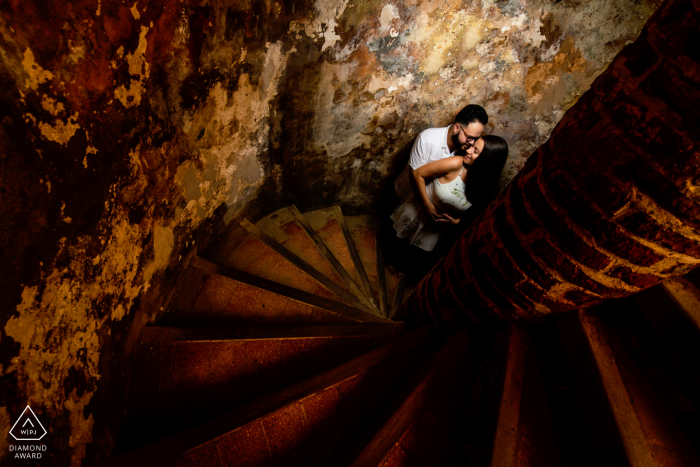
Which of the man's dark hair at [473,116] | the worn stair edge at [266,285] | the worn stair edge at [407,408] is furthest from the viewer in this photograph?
the man's dark hair at [473,116]

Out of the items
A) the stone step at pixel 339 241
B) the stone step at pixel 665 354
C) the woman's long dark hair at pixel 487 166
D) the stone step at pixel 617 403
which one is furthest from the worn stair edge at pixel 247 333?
the woman's long dark hair at pixel 487 166

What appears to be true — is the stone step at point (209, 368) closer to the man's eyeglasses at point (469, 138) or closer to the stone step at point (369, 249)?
the man's eyeglasses at point (469, 138)

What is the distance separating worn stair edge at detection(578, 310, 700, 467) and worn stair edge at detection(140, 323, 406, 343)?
1205 mm

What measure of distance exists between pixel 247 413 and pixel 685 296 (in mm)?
1825

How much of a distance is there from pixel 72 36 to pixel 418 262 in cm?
411

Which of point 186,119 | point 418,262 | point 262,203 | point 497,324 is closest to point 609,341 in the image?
point 497,324

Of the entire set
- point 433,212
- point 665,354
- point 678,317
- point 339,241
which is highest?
point 339,241

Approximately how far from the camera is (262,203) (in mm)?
3129

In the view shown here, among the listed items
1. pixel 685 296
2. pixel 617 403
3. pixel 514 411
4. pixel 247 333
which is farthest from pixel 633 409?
pixel 247 333

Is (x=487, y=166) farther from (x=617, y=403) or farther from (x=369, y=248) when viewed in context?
(x=617, y=403)

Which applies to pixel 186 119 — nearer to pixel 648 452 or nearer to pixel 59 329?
pixel 59 329

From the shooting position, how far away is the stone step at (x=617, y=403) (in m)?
0.86

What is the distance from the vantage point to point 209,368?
1759 mm

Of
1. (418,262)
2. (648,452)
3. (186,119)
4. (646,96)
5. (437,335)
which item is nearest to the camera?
(646,96)
